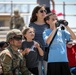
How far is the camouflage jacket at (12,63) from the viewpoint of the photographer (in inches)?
215

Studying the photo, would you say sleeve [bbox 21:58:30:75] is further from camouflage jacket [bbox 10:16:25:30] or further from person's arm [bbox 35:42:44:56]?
camouflage jacket [bbox 10:16:25:30]

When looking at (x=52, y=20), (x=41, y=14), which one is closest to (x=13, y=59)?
(x=52, y=20)

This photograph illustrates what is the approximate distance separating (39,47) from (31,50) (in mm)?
149

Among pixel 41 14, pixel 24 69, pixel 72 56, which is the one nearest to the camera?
pixel 24 69

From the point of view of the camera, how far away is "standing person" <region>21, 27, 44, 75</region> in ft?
20.5

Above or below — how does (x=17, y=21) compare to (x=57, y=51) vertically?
above

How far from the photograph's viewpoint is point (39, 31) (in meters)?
6.60

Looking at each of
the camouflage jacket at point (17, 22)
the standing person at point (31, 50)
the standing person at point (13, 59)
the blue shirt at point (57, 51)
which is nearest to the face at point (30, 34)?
the standing person at point (31, 50)

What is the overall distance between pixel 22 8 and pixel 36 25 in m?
5.47

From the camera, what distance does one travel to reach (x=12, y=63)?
5.51 m

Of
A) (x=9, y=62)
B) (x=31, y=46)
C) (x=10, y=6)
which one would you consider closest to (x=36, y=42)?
(x=31, y=46)

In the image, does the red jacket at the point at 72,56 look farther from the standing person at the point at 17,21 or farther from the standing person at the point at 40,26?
the standing person at the point at 17,21

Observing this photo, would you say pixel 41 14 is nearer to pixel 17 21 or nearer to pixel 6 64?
pixel 6 64

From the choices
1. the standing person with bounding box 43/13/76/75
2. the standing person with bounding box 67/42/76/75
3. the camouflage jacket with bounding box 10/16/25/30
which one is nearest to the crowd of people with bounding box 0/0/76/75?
the standing person with bounding box 43/13/76/75
